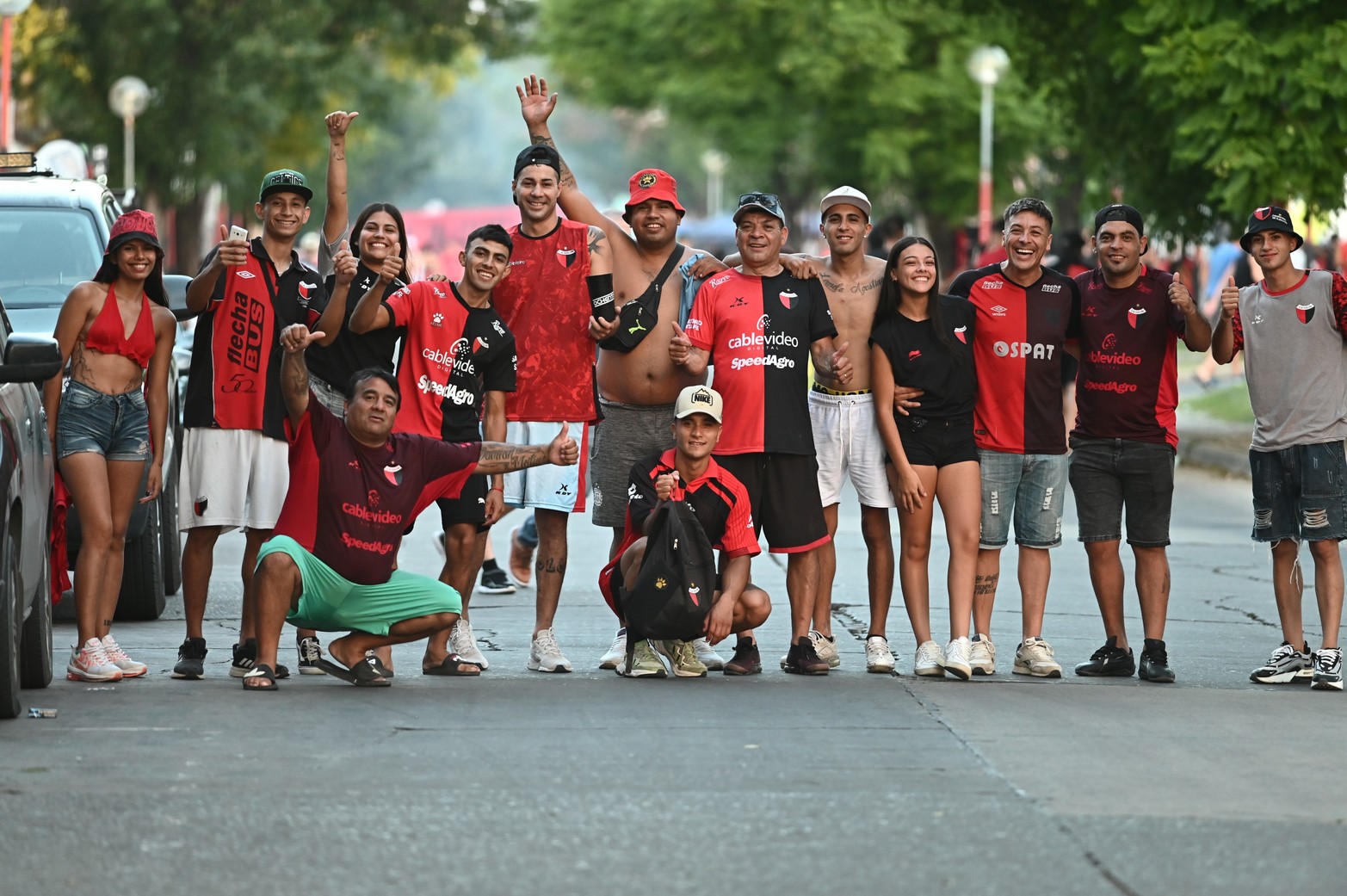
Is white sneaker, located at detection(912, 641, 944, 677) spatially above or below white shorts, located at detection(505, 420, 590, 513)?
below

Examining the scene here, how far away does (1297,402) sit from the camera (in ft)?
29.6

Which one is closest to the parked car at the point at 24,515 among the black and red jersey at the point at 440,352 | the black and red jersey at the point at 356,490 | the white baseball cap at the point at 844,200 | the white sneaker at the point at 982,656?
the black and red jersey at the point at 356,490

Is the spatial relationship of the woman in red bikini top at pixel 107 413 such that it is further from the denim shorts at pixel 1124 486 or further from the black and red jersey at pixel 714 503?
the denim shorts at pixel 1124 486

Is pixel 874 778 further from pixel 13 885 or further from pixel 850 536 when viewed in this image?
pixel 850 536

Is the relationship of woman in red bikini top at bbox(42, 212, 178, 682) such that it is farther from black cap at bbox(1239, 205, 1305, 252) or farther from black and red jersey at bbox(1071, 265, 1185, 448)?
black cap at bbox(1239, 205, 1305, 252)

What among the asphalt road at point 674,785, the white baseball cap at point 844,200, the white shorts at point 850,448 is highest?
the white baseball cap at point 844,200

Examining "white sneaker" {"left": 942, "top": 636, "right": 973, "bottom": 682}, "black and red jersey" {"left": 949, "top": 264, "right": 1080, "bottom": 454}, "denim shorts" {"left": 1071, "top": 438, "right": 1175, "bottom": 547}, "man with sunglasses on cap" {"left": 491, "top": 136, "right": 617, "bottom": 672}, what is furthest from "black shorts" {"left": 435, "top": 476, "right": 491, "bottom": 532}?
"denim shorts" {"left": 1071, "top": 438, "right": 1175, "bottom": 547}

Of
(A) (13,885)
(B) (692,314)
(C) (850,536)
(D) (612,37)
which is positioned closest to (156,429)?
(B) (692,314)

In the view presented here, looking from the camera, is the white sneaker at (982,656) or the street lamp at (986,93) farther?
the street lamp at (986,93)

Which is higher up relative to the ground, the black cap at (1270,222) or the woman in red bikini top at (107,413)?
the black cap at (1270,222)

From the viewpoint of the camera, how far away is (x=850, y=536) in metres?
15.0

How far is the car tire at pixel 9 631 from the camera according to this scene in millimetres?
7266

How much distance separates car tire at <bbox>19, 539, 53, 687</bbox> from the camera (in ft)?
26.7

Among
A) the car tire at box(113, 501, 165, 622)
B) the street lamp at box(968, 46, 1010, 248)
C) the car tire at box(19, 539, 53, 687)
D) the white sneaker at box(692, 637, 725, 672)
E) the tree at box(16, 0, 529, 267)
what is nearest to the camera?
the car tire at box(19, 539, 53, 687)
